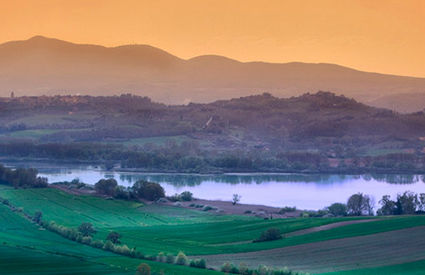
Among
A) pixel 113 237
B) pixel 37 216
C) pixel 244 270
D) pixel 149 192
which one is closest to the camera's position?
pixel 244 270

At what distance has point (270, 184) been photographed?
64.4 meters

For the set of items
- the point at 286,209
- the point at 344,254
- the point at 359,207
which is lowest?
the point at 344,254

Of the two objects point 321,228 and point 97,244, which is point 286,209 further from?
point 97,244

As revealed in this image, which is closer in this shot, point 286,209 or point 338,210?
point 338,210

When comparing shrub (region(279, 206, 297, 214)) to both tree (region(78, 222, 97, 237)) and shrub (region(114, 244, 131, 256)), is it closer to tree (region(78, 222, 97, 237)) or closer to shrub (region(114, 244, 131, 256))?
tree (region(78, 222, 97, 237))

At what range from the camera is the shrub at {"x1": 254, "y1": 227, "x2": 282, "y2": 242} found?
32.9 metres

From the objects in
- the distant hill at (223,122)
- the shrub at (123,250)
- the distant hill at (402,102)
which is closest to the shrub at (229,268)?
the shrub at (123,250)

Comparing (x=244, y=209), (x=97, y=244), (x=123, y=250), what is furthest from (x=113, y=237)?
(x=244, y=209)

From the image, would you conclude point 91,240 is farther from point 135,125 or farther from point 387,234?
point 135,125

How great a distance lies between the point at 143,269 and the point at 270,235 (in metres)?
9.02

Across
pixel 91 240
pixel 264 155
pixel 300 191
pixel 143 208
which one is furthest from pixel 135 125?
pixel 91 240

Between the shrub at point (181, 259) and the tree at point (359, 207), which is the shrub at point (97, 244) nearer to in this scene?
the shrub at point (181, 259)

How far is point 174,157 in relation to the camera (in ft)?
266

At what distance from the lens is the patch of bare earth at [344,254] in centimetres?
2703
